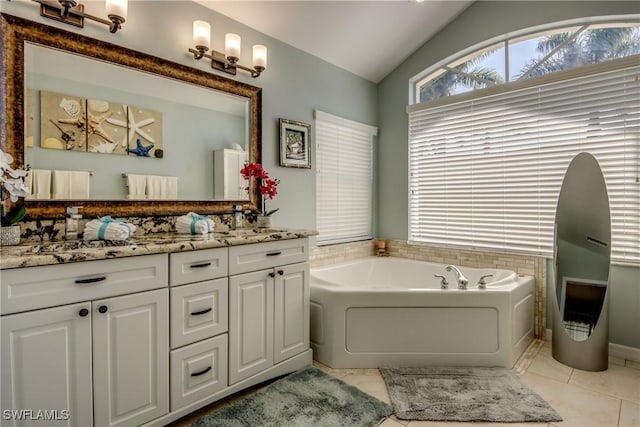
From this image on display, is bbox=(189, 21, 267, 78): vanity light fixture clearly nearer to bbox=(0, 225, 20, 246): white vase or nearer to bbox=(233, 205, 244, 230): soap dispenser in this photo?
bbox=(233, 205, 244, 230): soap dispenser

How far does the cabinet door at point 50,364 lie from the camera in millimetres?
1233

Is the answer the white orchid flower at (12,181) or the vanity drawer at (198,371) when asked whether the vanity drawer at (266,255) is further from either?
the white orchid flower at (12,181)

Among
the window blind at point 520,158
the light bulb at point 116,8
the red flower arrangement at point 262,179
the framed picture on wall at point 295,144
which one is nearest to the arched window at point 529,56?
the window blind at point 520,158

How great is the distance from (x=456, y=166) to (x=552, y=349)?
175cm

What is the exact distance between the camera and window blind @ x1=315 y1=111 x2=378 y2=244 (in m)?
3.27

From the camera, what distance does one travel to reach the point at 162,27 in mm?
2174

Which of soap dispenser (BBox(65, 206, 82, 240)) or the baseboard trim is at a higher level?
soap dispenser (BBox(65, 206, 82, 240))

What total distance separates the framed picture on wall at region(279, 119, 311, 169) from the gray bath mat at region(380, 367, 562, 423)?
5.95 feet

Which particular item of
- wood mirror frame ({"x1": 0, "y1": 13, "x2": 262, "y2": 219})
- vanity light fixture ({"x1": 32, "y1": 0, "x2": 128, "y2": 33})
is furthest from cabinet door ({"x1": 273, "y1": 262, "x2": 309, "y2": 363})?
vanity light fixture ({"x1": 32, "y1": 0, "x2": 128, "y2": 33})

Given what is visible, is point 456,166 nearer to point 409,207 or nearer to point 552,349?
point 409,207

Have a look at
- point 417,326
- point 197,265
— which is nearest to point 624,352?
point 417,326

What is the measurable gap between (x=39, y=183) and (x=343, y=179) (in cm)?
247

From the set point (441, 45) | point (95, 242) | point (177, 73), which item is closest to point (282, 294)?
point (95, 242)

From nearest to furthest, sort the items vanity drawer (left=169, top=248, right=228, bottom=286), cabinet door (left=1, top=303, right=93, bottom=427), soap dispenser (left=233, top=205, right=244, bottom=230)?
cabinet door (left=1, top=303, right=93, bottom=427) → vanity drawer (left=169, top=248, right=228, bottom=286) → soap dispenser (left=233, top=205, right=244, bottom=230)
